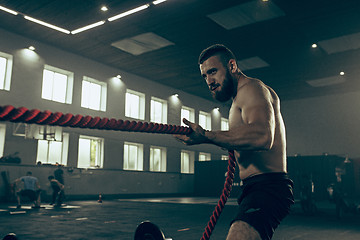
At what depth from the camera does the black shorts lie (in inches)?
52.9

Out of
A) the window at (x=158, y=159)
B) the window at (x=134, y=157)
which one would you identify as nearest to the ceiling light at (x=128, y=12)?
the window at (x=134, y=157)

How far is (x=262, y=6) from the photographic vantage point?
9406 mm

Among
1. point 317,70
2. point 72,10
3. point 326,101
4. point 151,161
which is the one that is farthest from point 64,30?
point 326,101

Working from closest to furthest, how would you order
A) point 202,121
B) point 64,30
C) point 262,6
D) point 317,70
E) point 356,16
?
point 262,6, point 356,16, point 64,30, point 317,70, point 202,121

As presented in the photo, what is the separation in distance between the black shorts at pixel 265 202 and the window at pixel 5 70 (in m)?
11.5

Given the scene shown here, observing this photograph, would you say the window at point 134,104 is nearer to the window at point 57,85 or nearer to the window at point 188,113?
the window at point 57,85

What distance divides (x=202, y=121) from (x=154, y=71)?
18.7 feet

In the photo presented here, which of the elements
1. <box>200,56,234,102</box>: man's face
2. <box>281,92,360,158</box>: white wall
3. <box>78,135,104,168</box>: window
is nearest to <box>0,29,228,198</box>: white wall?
<box>78,135,104,168</box>: window

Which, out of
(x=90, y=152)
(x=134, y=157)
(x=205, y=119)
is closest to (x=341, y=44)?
(x=205, y=119)

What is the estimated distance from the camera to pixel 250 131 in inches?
50.7

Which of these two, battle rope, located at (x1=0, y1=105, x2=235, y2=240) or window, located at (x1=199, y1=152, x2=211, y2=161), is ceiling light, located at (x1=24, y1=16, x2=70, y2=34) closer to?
battle rope, located at (x1=0, y1=105, x2=235, y2=240)

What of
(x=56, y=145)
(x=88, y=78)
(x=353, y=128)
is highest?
(x=88, y=78)

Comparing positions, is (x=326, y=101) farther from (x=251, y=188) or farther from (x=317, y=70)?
(x=251, y=188)

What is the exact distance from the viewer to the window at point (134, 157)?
15.2m
